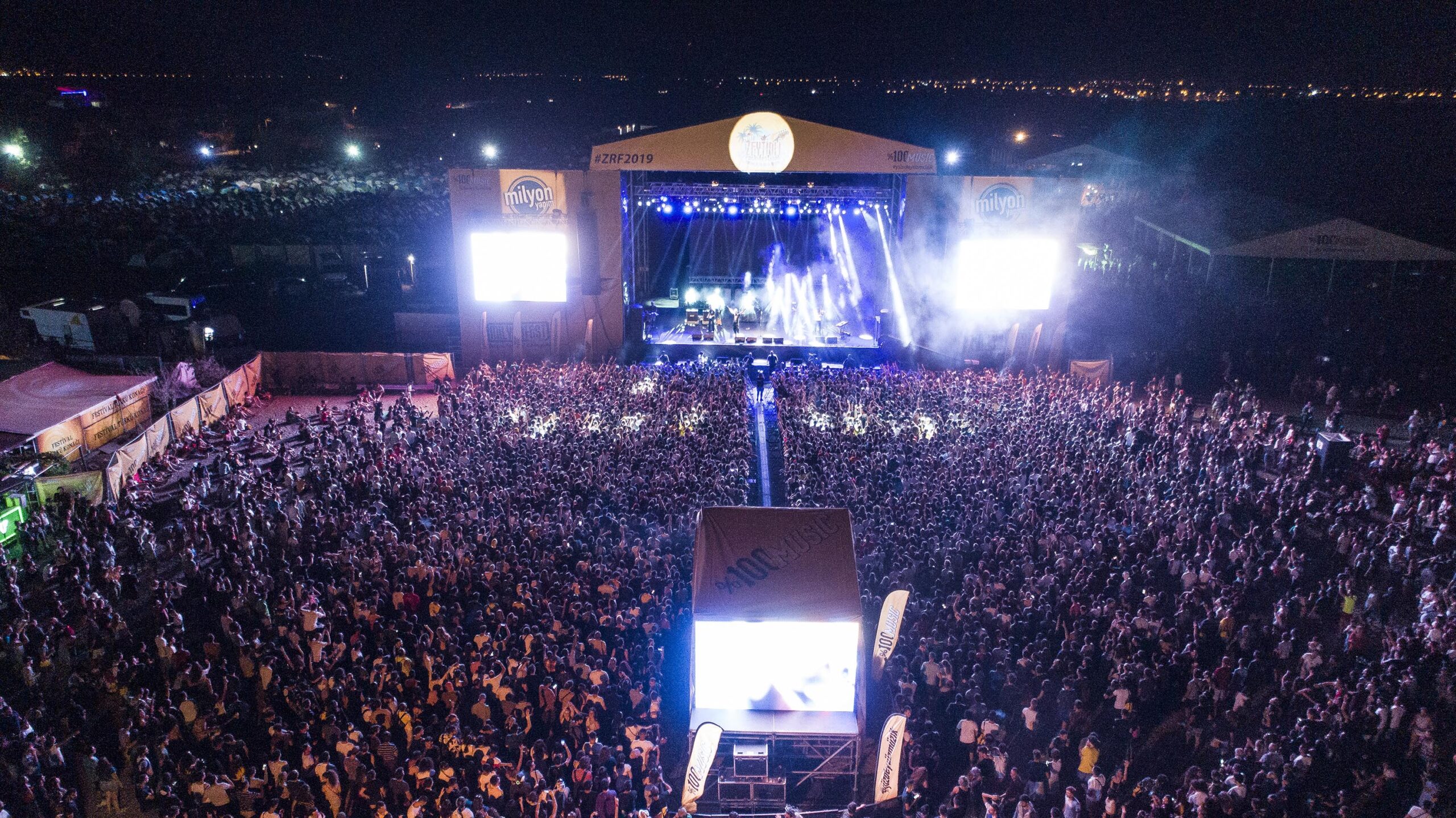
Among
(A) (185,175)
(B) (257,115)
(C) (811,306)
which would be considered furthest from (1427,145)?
(B) (257,115)

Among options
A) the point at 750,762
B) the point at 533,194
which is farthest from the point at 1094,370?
the point at 533,194

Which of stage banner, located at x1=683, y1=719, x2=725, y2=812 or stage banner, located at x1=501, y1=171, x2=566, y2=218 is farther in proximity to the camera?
stage banner, located at x1=501, y1=171, x2=566, y2=218

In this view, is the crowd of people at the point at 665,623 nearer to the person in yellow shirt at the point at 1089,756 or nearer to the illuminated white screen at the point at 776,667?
the person in yellow shirt at the point at 1089,756

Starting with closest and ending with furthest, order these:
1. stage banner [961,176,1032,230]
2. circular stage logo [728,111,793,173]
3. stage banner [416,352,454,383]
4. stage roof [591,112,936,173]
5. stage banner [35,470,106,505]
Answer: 1. stage banner [35,470,106,505]
2. circular stage logo [728,111,793,173]
3. stage roof [591,112,936,173]
4. stage banner [416,352,454,383]
5. stage banner [961,176,1032,230]

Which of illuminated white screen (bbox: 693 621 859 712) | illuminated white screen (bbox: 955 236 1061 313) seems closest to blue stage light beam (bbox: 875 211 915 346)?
illuminated white screen (bbox: 955 236 1061 313)

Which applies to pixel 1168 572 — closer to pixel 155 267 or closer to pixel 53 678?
pixel 53 678

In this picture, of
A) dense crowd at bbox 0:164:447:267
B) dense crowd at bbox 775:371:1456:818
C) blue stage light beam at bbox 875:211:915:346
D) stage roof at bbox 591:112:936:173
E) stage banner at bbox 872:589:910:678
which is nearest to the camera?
dense crowd at bbox 775:371:1456:818

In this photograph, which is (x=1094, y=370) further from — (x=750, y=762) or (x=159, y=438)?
(x=159, y=438)

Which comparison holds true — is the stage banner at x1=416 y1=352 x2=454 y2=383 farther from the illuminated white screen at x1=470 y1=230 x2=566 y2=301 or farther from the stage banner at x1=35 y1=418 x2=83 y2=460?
the stage banner at x1=35 y1=418 x2=83 y2=460

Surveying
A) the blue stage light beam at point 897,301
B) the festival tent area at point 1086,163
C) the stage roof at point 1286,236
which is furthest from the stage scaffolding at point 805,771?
the festival tent area at point 1086,163
